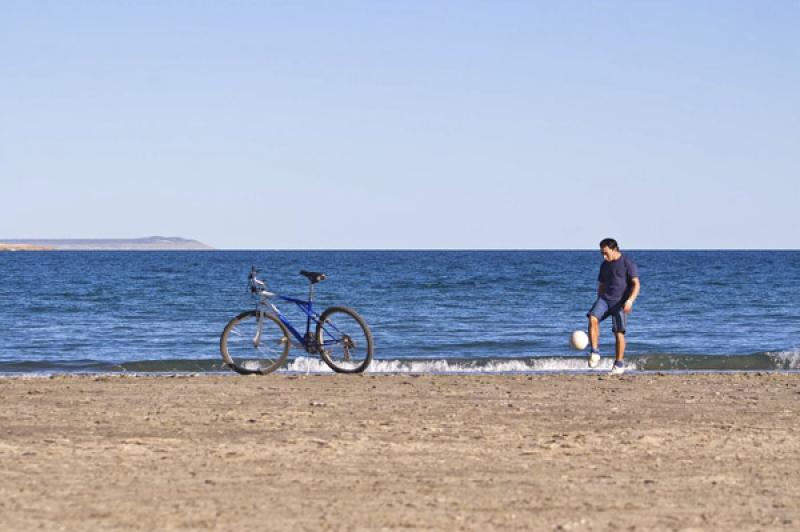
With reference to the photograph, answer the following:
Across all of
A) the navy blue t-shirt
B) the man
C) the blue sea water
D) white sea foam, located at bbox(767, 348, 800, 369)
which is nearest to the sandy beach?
the man

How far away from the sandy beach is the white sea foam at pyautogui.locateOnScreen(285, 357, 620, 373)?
5532 mm

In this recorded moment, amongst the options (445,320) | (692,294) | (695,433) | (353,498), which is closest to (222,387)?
(695,433)

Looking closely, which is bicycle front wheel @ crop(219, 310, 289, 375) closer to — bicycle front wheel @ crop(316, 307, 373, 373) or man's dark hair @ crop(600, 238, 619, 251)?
bicycle front wheel @ crop(316, 307, 373, 373)

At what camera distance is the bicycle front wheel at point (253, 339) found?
15.6m

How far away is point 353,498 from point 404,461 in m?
1.34

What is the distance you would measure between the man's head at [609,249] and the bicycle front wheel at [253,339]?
427cm

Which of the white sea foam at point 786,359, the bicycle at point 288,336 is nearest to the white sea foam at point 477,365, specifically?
the white sea foam at point 786,359

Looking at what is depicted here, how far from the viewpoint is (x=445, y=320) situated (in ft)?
117

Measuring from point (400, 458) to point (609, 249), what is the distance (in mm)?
7578

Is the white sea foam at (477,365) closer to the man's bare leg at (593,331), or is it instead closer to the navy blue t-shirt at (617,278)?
the man's bare leg at (593,331)

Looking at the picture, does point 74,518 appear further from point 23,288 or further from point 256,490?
point 23,288

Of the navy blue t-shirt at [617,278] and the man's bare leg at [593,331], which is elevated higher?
the navy blue t-shirt at [617,278]

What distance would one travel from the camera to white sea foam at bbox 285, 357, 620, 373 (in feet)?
63.3

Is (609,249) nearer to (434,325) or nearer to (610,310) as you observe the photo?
(610,310)
